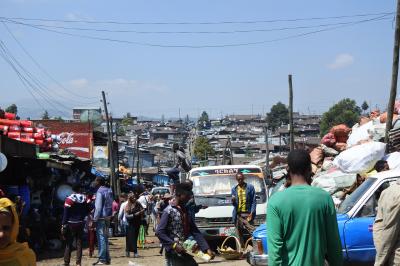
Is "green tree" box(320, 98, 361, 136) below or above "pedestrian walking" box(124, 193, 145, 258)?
above

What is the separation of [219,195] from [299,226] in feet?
33.9

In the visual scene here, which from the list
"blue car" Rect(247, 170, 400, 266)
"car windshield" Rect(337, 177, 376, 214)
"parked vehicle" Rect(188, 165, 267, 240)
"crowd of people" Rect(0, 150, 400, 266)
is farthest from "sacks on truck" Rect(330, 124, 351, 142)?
"crowd of people" Rect(0, 150, 400, 266)

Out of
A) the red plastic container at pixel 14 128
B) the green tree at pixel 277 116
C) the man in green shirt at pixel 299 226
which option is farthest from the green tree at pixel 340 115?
the man in green shirt at pixel 299 226

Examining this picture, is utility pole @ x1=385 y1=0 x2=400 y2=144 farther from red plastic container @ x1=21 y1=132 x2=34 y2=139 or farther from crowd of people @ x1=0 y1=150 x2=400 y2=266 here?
crowd of people @ x1=0 y1=150 x2=400 y2=266

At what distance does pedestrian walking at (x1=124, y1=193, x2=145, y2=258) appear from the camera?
15048 millimetres

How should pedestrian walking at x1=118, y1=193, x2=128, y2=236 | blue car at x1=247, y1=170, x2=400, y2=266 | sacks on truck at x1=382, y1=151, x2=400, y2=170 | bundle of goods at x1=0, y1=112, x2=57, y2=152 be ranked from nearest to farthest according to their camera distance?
blue car at x1=247, y1=170, x2=400, y2=266, sacks on truck at x1=382, y1=151, x2=400, y2=170, bundle of goods at x1=0, y1=112, x2=57, y2=152, pedestrian walking at x1=118, y1=193, x2=128, y2=236

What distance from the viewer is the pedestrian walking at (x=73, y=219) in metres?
12.4

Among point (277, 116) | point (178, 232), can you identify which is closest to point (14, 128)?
point (178, 232)

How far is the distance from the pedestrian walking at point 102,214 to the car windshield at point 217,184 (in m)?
2.66

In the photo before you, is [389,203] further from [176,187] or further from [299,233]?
[176,187]

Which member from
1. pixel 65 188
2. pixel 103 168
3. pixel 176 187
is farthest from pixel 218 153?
pixel 176 187

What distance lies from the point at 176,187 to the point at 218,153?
293ft

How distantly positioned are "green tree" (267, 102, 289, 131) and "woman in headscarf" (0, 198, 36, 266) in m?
128

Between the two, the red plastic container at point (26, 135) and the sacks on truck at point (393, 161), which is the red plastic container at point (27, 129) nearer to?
the red plastic container at point (26, 135)
